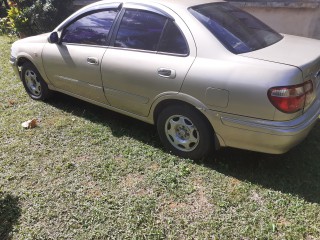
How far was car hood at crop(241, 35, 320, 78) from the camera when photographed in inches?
112

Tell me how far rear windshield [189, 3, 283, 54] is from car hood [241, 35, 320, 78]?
103 mm

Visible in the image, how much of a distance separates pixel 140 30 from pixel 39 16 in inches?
253

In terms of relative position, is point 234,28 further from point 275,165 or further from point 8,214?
point 8,214

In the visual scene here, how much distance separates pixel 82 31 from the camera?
13.7 feet

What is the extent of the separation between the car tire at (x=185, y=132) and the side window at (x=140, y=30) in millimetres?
715

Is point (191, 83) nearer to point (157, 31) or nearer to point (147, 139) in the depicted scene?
point (157, 31)

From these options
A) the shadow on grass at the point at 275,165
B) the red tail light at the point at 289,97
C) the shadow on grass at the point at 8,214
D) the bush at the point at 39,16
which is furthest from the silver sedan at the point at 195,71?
the bush at the point at 39,16

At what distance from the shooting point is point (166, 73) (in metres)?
3.25

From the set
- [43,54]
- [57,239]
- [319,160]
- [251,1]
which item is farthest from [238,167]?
[251,1]

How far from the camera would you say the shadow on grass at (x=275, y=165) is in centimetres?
310

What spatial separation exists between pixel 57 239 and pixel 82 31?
2.57 meters

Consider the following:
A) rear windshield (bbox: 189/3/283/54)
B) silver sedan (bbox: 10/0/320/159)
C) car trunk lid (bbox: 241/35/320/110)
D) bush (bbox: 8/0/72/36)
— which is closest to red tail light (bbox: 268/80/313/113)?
silver sedan (bbox: 10/0/320/159)

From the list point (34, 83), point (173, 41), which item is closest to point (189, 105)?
point (173, 41)

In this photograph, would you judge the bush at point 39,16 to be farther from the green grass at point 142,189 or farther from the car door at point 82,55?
the green grass at point 142,189
